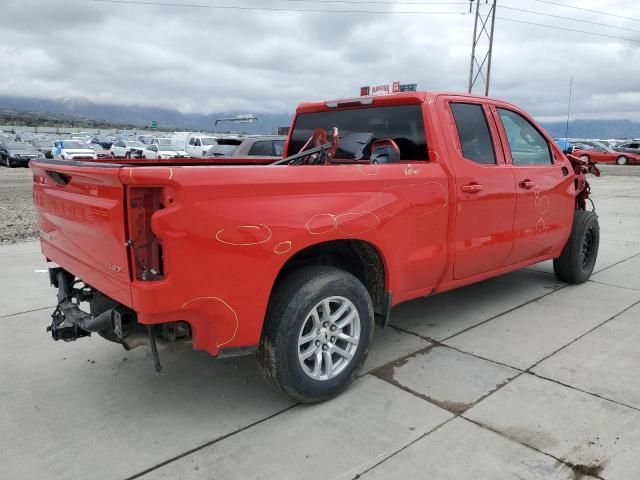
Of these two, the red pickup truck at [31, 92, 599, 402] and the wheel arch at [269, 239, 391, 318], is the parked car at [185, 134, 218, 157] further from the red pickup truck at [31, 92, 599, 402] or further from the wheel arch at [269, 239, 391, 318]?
the wheel arch at [269, 239, 391, 318]

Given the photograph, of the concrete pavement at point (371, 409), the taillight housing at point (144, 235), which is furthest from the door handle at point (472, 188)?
the taillight housing at point (144, 235)

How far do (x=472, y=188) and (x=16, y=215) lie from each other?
33.0 ft

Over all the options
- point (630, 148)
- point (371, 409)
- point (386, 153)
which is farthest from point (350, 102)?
point (630, 148)

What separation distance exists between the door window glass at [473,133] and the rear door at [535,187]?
0.23 metres

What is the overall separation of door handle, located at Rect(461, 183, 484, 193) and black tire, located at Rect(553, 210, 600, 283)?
2135 mm

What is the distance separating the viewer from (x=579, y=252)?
18.6ft

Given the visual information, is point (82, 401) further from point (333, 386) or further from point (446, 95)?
point (446, 95)

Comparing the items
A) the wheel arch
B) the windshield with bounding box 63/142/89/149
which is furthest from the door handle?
the windshield with bounding box 63/142/89/149

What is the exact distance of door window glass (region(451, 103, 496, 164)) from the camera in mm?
4129

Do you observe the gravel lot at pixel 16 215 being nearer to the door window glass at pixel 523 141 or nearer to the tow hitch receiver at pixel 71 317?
the tow hitch receiver at pixel 71 317

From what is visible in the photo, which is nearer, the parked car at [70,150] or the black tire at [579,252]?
the black tire at [579,252]

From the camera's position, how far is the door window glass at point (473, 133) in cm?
413

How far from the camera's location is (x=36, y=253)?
736 cm

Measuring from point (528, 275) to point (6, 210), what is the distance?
1070 centimetres
